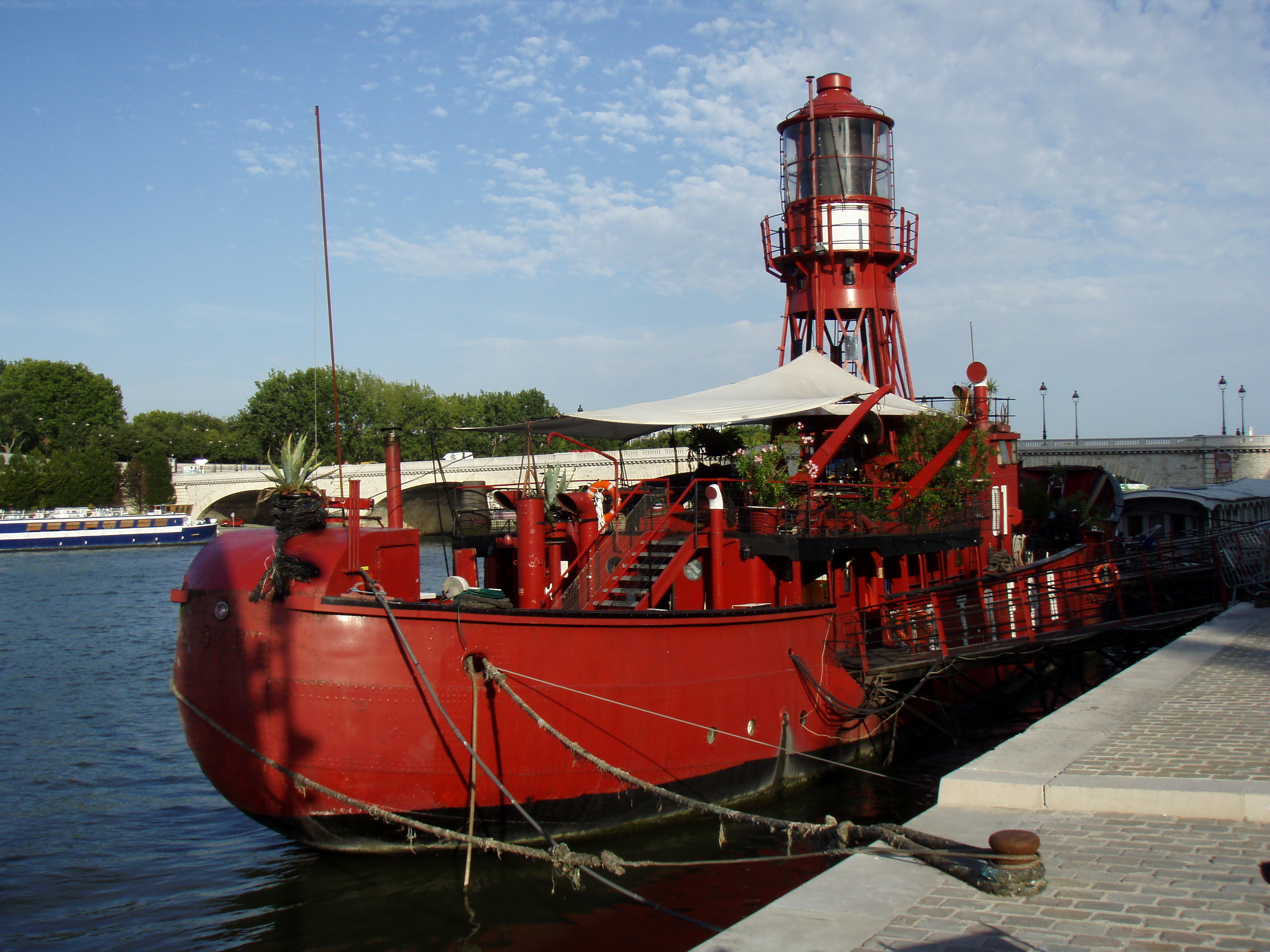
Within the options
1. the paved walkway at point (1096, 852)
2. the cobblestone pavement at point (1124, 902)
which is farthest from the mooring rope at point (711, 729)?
the cobblestone pavement at point (1124, 902)

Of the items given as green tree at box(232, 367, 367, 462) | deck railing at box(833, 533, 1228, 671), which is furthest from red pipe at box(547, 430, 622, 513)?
green tree at box(232, 367, 367, 462)

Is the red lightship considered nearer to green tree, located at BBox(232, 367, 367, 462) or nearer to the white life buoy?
the white life buoy

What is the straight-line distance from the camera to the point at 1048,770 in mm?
7832

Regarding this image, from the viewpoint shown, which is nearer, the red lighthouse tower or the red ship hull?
the red ship hull

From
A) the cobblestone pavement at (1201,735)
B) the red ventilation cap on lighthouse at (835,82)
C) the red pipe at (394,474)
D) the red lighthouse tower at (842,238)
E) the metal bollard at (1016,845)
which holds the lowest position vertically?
the cobblestone pavement at (1201,735)

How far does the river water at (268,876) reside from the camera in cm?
989

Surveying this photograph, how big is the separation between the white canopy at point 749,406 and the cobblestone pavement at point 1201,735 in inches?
238

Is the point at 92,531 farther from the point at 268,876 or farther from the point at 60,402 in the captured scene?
the point at 268,876

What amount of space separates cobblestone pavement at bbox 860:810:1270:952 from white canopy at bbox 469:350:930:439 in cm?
805

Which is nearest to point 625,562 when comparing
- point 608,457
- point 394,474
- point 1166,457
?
point 608,457

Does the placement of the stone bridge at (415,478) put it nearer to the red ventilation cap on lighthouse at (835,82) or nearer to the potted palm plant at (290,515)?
→ the red ventilation cap on lighthouse at (835,82)

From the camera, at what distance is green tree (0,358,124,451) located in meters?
105

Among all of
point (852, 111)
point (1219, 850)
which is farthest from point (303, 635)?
point (852, 111)

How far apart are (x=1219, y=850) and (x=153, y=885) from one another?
10.7 metres
